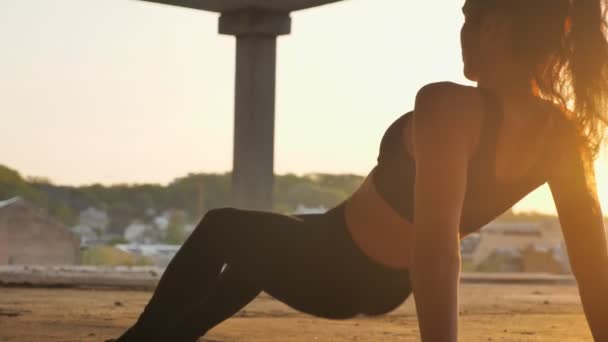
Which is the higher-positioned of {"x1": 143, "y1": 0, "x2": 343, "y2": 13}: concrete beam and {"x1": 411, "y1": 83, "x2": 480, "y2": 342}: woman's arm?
{"x1": 143, "y1": 0, "x2": 343, "y2": 13}: concrete beam

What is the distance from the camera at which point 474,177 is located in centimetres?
211

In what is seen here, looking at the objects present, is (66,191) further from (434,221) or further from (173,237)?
(434,221)

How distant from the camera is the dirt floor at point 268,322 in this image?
527 cm

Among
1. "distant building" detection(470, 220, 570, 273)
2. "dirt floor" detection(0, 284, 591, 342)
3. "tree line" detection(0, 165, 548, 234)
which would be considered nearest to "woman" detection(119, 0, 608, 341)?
"dirt floor" detection(0, 284, 591, 342)

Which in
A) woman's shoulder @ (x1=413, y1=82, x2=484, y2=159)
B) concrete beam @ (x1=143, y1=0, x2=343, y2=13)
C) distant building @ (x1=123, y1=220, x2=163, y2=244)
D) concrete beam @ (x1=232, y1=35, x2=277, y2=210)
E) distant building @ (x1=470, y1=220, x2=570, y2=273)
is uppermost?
concrete beam @ (x1=143, y1=0, x2=343, y2=13)

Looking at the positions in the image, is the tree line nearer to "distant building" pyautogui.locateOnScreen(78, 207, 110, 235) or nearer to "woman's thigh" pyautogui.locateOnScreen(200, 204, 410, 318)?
"distant building" pyautogui.locateOnScreen(78, 207, 110, 235)

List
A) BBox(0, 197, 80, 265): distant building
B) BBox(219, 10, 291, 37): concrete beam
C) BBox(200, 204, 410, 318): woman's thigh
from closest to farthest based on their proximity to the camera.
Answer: BBox(200, 204, 410, 318): woman's thigh
BBox(219, 10, 291, 37): concrete beam
BBox(0, 197, 80, 265): distant building

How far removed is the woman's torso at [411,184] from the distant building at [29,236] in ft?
129

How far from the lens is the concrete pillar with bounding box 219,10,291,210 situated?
39.0 feet

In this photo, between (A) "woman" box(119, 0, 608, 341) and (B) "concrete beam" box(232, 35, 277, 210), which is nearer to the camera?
(A) "woman" box(119, 0, 608, 341)

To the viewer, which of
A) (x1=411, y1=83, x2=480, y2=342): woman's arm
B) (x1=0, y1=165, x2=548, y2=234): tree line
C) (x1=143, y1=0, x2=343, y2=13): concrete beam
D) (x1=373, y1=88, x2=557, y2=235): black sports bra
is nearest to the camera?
(x1=411, y1=83, x2=480, y2=342): woman's arm

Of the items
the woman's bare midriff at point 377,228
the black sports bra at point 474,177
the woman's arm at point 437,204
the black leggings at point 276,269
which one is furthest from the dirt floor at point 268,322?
the woman's arm at point 437,204

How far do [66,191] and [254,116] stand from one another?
71007 mm

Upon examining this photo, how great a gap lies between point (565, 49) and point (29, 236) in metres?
40.3
